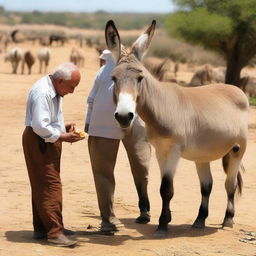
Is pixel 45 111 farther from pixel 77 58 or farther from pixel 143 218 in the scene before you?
pixel 77 58

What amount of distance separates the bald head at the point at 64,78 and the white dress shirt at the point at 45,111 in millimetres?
52

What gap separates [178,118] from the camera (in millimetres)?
7613

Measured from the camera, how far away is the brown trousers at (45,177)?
682cm

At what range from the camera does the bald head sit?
22.4 feet

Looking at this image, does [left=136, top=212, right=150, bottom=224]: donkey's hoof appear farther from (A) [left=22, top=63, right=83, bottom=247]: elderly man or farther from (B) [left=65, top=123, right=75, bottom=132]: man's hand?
(B) [left=65, top=123, right=75, bottom=132]: man's hand

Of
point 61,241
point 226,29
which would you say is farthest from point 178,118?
point 226,29

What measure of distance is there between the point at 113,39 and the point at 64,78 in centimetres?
71

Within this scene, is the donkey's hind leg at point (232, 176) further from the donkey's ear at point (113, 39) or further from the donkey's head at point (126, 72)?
the donkey's ear at point (113, 39)

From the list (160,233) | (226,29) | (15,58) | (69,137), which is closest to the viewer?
(69,137)

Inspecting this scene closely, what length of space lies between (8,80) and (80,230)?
21.1 meters

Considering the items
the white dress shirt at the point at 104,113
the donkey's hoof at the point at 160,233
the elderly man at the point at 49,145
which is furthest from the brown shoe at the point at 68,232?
the white dress shirt at the point at 104,113

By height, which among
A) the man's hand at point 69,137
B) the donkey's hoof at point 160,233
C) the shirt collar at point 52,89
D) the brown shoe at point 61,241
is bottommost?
the donkey's hoof at point 160,233

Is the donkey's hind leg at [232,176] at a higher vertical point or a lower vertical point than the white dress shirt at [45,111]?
lower

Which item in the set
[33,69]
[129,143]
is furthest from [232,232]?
[33,69]
